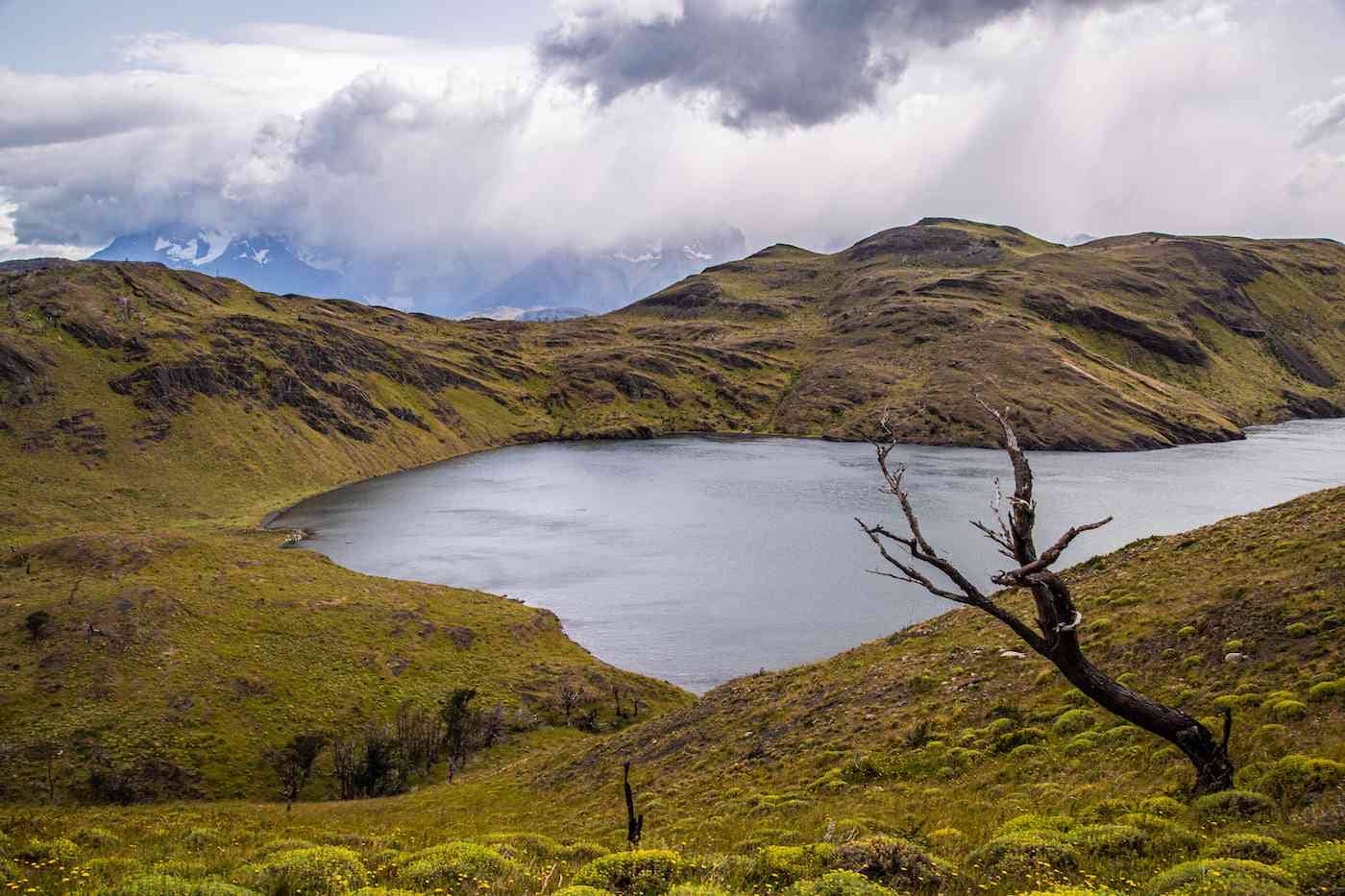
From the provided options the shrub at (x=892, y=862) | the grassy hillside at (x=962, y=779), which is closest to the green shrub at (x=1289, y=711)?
the grassy hillside at (x=962, y=779)

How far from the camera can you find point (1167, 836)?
1429cm

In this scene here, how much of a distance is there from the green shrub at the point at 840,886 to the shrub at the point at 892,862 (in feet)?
2.56

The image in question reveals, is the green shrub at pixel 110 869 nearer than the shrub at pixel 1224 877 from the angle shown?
No

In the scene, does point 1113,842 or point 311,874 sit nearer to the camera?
point 1113,842

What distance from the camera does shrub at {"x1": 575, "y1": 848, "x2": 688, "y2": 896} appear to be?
14062 millimetres

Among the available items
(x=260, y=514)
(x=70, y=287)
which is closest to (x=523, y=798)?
(x=260, y=514)

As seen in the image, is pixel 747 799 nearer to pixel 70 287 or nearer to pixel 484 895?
A: pixel 484 895

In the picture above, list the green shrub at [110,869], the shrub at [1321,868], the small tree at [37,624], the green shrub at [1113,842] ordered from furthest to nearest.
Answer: the small tree at [37,624] < the green shrub at [110,869] < the green shrub at [1113,842] < the shrub at [1321,868]

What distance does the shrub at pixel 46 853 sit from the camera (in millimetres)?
16438

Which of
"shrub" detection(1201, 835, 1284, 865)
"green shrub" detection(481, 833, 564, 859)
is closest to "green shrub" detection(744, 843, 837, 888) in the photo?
"green shrub" detection(481, 833, 564, 859)

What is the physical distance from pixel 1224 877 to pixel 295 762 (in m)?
51.9

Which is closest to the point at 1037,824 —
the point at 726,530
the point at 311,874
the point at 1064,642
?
the point at 1064,642

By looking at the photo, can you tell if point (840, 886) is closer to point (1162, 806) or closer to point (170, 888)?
point (1162, 806)

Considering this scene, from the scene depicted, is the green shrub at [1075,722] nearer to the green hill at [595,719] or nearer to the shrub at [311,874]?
the green hill at [595,719]
